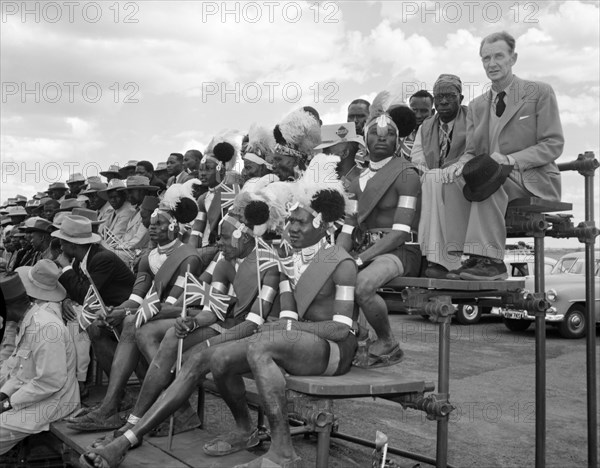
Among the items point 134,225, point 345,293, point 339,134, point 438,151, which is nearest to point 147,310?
point 345,293

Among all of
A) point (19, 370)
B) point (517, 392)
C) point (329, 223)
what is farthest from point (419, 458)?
point (517, 392)

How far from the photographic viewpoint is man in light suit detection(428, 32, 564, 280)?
4801 mm

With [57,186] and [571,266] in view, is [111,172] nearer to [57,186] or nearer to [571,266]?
[57,186]

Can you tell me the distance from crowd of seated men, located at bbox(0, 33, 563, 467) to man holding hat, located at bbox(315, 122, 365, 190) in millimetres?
16

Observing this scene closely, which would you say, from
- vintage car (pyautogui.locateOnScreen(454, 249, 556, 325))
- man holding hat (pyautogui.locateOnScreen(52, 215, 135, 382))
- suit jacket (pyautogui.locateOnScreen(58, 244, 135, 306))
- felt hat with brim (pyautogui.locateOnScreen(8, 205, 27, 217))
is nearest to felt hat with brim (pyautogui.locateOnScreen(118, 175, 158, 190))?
man holding hat (pyautogui.locateOnScreen(52, 215, 135, 382))

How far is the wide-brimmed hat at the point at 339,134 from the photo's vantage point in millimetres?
5582

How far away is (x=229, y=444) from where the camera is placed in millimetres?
5027

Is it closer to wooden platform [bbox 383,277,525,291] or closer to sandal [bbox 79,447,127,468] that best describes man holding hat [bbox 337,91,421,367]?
wooden platform [bbox 383,277,525,291]

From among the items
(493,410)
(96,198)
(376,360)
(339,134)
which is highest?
(339,134)

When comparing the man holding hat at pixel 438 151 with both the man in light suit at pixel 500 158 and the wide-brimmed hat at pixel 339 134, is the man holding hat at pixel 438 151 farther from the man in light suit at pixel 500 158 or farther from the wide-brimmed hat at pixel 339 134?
the wide-brimmed hat at pixel 339 134

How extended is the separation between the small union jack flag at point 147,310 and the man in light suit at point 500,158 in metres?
2.28

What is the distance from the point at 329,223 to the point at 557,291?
10.1 meters

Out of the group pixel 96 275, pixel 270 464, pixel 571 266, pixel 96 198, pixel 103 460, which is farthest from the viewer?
pixel 571 266

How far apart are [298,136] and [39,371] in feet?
9.64
